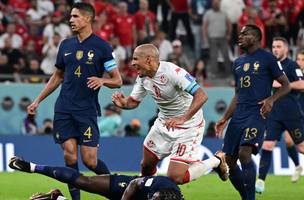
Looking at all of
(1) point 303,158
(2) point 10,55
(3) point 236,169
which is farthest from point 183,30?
(3) point 236,169

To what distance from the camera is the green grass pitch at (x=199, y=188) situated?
14.5 m

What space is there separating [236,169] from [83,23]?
8.71 feet

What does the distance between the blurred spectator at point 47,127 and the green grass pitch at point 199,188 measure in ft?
9.75

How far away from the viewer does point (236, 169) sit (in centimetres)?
1281

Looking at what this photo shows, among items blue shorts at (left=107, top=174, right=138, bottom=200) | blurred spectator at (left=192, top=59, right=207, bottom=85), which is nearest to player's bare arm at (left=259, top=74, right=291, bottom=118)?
blue shorts at (left=107, top=174, right=138, bottom=200)

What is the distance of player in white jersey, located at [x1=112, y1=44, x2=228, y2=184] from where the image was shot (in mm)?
11734

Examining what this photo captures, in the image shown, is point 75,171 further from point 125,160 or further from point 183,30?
point 183,30

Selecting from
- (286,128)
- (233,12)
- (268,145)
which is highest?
(233,12)

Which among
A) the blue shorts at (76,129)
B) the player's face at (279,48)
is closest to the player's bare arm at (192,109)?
the blue shorts at (76,129)

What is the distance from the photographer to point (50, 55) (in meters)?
22.1

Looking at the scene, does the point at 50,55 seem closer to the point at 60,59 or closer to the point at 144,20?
the point at 144,20

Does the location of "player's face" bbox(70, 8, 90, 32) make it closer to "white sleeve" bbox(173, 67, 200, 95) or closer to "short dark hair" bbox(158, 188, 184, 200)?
"white sleeve" bbox(173, 67, 200, 95)

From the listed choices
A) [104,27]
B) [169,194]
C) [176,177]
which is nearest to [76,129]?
[176,177]

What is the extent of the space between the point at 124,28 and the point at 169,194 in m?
13.3
